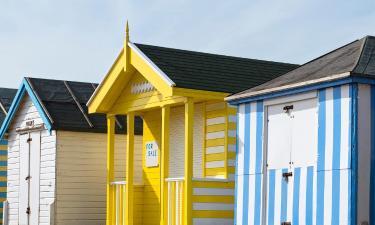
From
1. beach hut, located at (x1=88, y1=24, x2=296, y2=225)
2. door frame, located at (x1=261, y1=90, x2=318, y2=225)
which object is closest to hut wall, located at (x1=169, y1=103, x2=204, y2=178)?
beach hut, located at (x1=88, y1=24, x2=296, y2=225)

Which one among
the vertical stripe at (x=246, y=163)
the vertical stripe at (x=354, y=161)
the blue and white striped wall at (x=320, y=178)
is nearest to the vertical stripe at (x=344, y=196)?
the blue and white striped wall at (x=320, y=178)

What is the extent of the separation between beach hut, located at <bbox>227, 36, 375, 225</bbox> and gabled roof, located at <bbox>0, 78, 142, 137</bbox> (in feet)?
23.2

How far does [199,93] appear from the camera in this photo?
15375 mm

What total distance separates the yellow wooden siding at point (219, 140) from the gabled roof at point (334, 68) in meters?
1.94

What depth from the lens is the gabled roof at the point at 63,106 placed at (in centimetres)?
2012

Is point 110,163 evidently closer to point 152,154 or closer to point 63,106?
point 152,154

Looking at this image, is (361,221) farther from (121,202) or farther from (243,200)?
(121,202)

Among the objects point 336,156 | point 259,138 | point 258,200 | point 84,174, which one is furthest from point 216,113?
point 84,174

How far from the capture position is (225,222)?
15742 mm

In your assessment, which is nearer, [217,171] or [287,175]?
[287,175]

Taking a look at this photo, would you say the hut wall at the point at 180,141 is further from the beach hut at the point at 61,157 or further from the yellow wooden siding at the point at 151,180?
the beach hut at the point at 61,157

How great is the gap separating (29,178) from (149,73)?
654cm

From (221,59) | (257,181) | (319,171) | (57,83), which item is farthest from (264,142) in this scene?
(57,83)

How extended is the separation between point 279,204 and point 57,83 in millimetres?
10485
